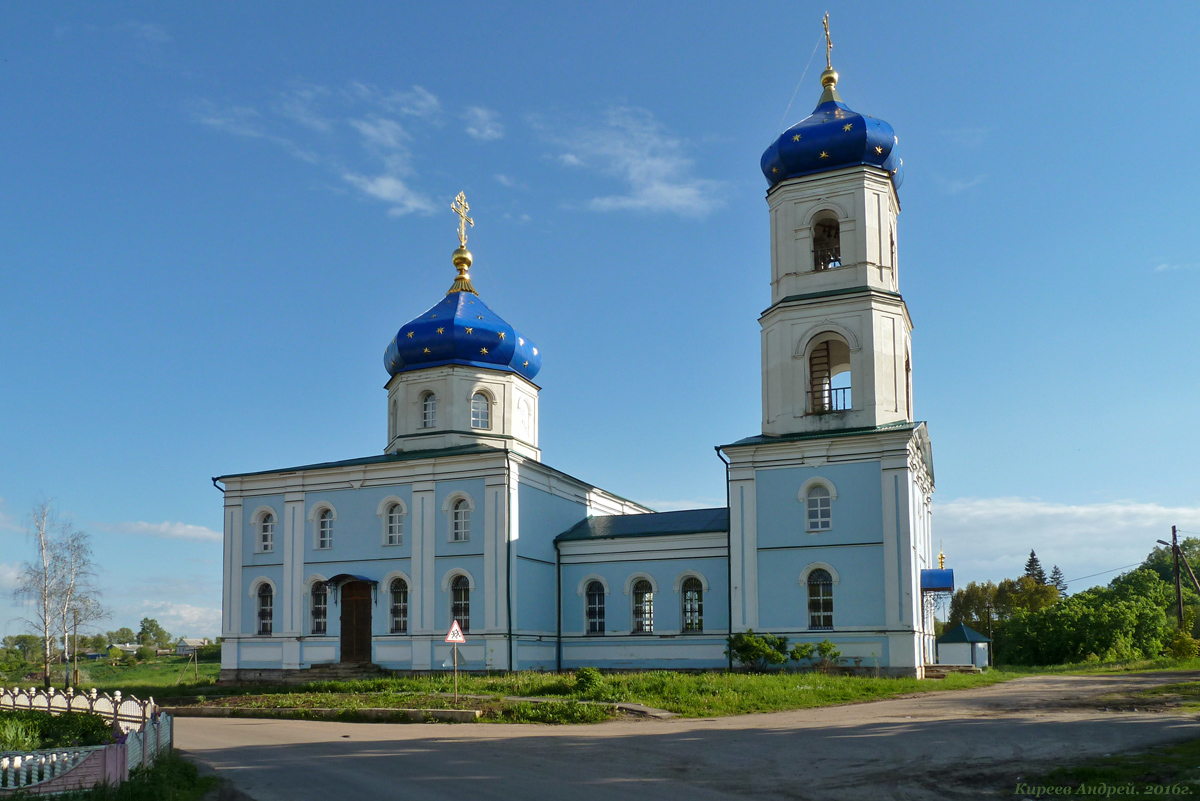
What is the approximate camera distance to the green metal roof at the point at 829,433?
23612 mm

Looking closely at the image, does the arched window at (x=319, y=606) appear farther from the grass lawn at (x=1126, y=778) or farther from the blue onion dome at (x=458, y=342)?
the grass lawn at (x=1126, y=778)

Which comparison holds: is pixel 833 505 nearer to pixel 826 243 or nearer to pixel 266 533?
pixel 826 243

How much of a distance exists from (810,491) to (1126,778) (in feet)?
50.4

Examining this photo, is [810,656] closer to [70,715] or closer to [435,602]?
[435,602]

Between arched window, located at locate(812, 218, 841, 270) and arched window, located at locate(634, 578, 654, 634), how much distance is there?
925 centimetres

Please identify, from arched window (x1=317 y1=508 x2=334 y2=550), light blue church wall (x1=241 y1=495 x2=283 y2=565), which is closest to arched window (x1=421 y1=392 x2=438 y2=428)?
arched window (x1=317 y1=508 x2=334 y2=550)

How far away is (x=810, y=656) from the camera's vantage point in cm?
2280

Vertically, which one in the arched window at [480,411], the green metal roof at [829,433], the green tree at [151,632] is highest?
the arched window at [480,411]

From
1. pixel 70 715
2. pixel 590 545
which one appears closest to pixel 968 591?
pixel 590 545

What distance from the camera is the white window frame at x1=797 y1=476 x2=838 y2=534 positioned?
23891mm

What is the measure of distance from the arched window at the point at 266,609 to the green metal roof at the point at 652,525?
7.97 meters

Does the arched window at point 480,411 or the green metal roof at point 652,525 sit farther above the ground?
the arched window at point 480,411

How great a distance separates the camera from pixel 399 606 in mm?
27094

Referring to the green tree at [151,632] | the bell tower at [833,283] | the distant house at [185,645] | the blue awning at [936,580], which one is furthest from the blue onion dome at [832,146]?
the green tree at [151,632]
